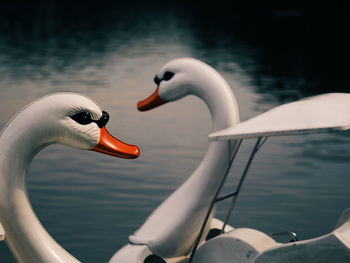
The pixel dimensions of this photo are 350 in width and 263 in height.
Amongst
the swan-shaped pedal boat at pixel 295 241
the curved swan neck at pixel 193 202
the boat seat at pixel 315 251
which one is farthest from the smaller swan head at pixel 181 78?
the boat seat at pixel 315 251

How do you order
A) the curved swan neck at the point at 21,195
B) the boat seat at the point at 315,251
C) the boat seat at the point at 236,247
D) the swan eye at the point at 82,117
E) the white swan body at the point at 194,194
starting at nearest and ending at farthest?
the boat seat at the point at 315,251 < the curved swan neck at the point at 21,195 < the swan eye at the point at 82,117 < the boat seat at the point at 236,247 < the white swan body at the point at 194,194

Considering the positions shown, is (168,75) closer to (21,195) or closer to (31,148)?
(31,148)

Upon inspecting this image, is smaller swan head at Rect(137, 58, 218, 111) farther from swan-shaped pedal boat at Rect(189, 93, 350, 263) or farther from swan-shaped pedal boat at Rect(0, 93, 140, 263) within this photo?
swan-shaped pedal boat at Rect(0, 93, 140, 263)

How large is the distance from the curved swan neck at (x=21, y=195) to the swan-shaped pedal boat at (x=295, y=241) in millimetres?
1243

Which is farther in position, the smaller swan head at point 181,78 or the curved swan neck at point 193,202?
the smaller swan head at point 181,78

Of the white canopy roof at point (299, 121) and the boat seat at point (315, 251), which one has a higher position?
the white canopy roof at point (299, 121)

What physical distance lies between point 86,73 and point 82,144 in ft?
65.5

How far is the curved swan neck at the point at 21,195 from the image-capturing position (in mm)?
6832

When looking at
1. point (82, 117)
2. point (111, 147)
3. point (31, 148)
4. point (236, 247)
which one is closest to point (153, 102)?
point (236, 247)

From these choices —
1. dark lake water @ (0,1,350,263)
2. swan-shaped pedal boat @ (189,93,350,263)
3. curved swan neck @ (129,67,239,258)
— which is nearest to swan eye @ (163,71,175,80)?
curved swan neck @ (129,67,239,258)

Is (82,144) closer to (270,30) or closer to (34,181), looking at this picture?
(34,181)

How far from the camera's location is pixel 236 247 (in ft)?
25.3

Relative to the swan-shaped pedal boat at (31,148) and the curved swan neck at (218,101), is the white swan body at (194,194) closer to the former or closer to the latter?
the curved swan neck at (218,101)

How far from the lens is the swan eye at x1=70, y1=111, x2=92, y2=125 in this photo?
7.00 meters
